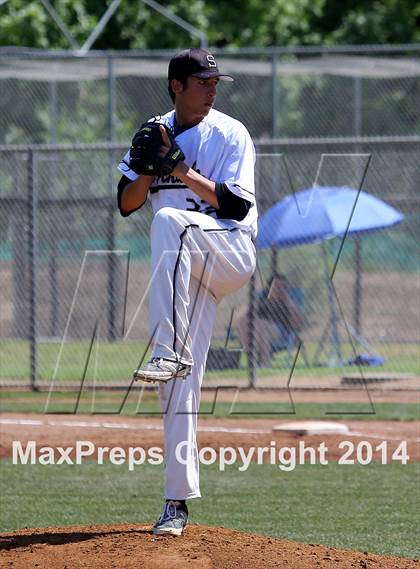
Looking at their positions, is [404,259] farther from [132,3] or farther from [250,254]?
[132,3]

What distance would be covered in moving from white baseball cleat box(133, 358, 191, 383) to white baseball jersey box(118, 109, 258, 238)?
30.0 inches

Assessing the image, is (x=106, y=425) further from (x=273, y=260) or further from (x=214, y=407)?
(x=273, y=260)

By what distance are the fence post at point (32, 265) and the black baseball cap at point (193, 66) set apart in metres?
7.74

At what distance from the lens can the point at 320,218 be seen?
1312cm

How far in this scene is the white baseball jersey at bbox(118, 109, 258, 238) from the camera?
542 centimetres

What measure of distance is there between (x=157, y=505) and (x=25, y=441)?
8.47 ft

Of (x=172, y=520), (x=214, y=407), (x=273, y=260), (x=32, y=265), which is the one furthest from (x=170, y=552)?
(x=32, y=265)

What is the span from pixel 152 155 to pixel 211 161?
1.50 feet

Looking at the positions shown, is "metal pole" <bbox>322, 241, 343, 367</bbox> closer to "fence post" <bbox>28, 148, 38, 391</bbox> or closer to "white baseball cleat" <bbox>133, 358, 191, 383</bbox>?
"fence post" <bbox>28, 148, 38, 391</bbox>

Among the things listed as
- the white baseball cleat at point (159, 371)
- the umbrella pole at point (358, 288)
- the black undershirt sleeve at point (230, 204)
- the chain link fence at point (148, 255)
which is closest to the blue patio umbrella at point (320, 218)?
the chain link fence at point (148, 255)

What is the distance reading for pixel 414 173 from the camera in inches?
631

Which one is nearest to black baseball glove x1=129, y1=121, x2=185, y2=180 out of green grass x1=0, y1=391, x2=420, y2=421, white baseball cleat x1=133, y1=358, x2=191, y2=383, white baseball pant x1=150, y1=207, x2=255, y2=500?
white baseball pant x1=150, y1=207, x2=255, y2=500

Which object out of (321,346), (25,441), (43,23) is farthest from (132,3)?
(25,441)

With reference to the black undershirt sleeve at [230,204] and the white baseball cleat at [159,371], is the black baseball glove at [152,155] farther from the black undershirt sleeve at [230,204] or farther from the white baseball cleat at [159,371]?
the white baseball cleat at [159,371]
